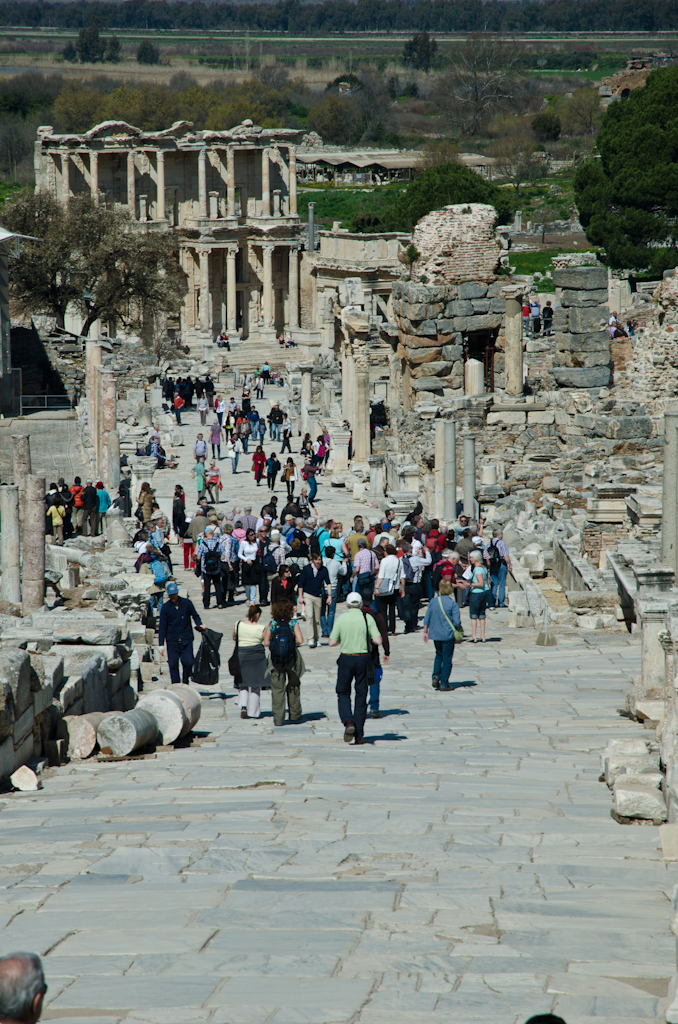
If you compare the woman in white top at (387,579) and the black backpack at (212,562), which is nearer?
the woman in white top at (387,579)

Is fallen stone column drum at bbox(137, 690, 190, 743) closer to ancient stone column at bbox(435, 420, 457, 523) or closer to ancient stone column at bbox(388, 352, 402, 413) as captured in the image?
ancient stone column at bbox(435, 420, 457, 523)

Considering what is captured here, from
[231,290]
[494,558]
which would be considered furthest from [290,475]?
[231,290]

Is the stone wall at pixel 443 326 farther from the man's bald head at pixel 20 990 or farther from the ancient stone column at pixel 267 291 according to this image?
the ancient stone column at pixel 267 291

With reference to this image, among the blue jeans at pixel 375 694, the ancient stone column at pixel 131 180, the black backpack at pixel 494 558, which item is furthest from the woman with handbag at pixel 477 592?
the ancient stone column at pixel 131 180

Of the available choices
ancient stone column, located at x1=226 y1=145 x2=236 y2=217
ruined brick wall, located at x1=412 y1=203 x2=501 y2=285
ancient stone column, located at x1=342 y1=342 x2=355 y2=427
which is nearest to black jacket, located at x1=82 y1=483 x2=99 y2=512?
ruined brick wall, located at x1=412 y1=203 x2=501 y2=285

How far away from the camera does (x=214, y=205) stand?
66.0m

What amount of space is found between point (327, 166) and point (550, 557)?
78702 millimetres

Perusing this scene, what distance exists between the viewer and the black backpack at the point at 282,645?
1074 cm

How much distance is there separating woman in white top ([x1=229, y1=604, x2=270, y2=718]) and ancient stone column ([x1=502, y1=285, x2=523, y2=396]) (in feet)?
50.6

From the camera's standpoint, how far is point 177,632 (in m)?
12.9

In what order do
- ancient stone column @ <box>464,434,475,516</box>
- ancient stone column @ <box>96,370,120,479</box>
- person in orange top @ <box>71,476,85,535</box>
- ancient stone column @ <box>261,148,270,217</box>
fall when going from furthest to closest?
ancient stone column @ <box>261,148,270,217</box> → ancient stone column @ <box>96,370,120,479</box> → person in orange top @ <box>71,476,85,535</box> → ancient stone column @ <box>464,434,475,516</box>

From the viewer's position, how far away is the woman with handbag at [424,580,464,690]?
1203cm

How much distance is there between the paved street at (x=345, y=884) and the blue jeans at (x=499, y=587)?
22.8ft

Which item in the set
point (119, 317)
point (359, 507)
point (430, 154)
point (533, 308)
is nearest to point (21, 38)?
point (430, 154)
